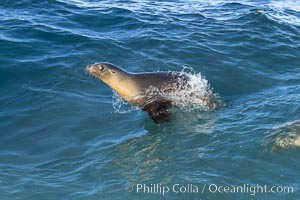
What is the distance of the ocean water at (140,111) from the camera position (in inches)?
292

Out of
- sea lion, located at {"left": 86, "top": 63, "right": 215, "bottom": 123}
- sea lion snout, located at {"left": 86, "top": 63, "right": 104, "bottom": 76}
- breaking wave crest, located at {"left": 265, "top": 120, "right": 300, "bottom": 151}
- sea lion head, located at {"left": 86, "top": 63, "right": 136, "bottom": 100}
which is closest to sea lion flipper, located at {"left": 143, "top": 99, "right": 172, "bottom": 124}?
sea lion, located at {"left": 86, "top": 63, "right": 215, "bottom": 123}

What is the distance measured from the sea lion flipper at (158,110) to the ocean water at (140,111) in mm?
191

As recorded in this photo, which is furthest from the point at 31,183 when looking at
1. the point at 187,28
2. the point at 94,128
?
the point at 187,28

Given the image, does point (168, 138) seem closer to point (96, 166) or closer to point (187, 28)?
point (96, 166)

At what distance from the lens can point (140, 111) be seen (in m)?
10.3

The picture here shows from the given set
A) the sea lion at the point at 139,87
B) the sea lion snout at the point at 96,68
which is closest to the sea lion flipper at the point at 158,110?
the sea lion at the point at 139,87

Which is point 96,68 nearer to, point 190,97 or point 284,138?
point 190,97

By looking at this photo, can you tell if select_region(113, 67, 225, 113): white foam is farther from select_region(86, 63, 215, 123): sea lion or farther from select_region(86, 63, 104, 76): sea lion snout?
select_region(86, 63, 104, 76): sea lion snout

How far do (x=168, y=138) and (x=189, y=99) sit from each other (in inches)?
57.1

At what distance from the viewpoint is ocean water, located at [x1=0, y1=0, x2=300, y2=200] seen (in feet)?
24.4

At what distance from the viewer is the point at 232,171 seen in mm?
7496

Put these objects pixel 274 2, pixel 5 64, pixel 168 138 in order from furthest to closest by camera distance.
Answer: pixel 274 2
pixel 5 64
pixel 168 138

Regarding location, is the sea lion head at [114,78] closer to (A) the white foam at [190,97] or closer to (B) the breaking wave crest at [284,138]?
(A) the white foam at [190,97]

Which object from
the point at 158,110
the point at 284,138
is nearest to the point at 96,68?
the point at 158,110
